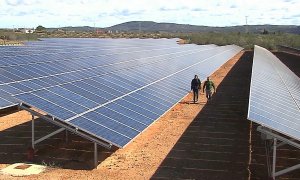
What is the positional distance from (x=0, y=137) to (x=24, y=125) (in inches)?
114

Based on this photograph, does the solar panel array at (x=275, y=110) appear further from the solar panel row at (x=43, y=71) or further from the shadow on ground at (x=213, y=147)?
the solar panel row at (x=43, y=71)

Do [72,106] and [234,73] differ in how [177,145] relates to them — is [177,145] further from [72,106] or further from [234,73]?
[234,73]

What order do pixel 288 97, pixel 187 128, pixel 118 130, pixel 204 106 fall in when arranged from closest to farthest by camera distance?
pixel 118 130, pixel 288 97, pixel 187 128, pixel 204 106

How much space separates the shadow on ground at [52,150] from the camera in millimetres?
16859

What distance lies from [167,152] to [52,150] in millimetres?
5739

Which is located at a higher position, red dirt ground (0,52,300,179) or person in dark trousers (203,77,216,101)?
person in dark trousers (203,77,216,101)

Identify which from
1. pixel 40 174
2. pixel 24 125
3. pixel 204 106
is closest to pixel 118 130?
pixel 40 174

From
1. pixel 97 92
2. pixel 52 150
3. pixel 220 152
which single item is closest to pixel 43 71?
pixel 97 92

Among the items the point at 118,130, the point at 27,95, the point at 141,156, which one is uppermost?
the point at 27,95

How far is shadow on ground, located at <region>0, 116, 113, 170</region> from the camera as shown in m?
16.9

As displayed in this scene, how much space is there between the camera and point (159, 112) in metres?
18.7

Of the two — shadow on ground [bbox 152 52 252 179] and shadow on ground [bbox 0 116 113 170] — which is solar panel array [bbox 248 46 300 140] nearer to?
shadow on ground [bbox 152 52 252 179]

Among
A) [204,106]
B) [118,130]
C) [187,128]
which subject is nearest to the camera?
[118,130]

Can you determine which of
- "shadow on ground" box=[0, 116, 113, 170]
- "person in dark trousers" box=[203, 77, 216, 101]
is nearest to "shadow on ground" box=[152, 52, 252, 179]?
"person in dark trousers" box=[203, 77, 216, 101]
